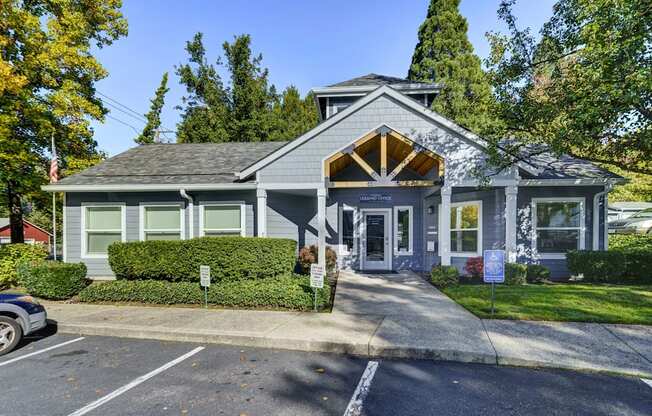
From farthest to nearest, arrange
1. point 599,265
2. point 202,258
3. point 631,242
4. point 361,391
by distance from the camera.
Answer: point 631,242 → point 599,265 → point 202,258 → point 361,391

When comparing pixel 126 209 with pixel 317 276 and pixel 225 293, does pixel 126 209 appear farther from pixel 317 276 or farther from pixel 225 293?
pixel 317 276

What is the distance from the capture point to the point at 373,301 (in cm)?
805

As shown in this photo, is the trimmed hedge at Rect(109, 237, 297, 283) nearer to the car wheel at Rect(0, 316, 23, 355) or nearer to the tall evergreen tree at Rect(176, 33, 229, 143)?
the car wheel at Rect(0, 316, 23, 355)

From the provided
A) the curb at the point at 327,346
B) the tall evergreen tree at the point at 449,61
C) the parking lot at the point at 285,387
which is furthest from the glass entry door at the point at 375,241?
the tall evergreen tree at the point at 449,61

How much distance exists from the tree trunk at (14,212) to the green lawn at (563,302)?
683 inches

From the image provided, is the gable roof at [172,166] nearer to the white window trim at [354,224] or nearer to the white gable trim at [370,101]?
the white gable trim at [370,101]

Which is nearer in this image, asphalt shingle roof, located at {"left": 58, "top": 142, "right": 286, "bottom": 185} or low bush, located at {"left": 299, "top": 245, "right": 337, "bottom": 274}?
low bush, located at {"left": 299, "top": 245, "right": 337, "bottom": 274}

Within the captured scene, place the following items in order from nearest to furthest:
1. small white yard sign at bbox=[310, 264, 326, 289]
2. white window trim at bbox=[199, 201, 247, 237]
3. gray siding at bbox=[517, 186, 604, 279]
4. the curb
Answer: the curb → small white yard sign at bbox=[310, 264, 326, 289] → gray siding at bbox=[517, 186, 604, 279] → white window trim at bbox=[199, 201, 247, 237]

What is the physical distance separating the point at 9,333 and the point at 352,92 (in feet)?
41.6

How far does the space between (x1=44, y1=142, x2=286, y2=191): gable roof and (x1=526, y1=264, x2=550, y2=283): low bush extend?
964cm

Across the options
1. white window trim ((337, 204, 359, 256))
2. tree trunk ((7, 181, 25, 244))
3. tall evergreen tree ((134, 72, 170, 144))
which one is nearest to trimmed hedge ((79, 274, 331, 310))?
white window trim ((337, 204, 359, 256))

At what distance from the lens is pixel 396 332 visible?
576 cm

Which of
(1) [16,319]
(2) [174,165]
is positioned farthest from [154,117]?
(1) [16,319]

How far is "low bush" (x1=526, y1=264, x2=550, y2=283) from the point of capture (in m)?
9.96
